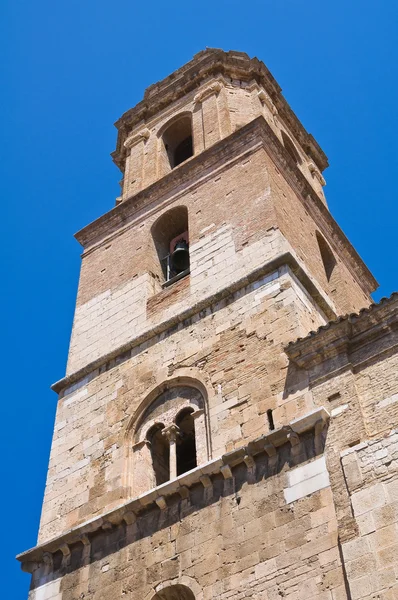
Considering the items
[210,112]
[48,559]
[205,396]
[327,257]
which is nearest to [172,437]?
[205,396]

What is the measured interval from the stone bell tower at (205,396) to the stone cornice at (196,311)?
0.02m

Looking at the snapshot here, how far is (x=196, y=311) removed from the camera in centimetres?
1327

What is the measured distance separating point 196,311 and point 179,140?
8.59 metres

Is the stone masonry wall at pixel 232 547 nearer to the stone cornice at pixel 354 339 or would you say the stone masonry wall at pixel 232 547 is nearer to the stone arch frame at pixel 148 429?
the stone arch frame at pixel 148 429

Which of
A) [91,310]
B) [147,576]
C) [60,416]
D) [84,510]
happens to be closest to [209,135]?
[91,310]

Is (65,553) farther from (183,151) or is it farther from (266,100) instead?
(266,100)

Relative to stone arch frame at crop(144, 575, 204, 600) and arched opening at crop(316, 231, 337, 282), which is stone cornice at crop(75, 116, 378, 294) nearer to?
arched opening at crop(316, 231, 337, 282)

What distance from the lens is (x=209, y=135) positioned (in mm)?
18484

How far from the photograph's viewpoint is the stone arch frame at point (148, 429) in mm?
11430

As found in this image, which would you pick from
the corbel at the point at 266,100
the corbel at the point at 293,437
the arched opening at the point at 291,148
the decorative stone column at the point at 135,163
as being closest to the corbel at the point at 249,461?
the corbel at the point at 293,437

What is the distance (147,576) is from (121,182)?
41.6ft

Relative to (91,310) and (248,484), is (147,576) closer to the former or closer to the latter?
(248,484)

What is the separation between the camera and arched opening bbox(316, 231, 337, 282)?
17.4 metres

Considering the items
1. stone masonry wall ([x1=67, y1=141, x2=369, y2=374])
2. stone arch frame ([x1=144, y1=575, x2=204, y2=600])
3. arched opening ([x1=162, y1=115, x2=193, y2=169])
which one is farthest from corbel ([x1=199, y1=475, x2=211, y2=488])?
arched opening ([x1=162, y1=115, x2=193, y2=169])
